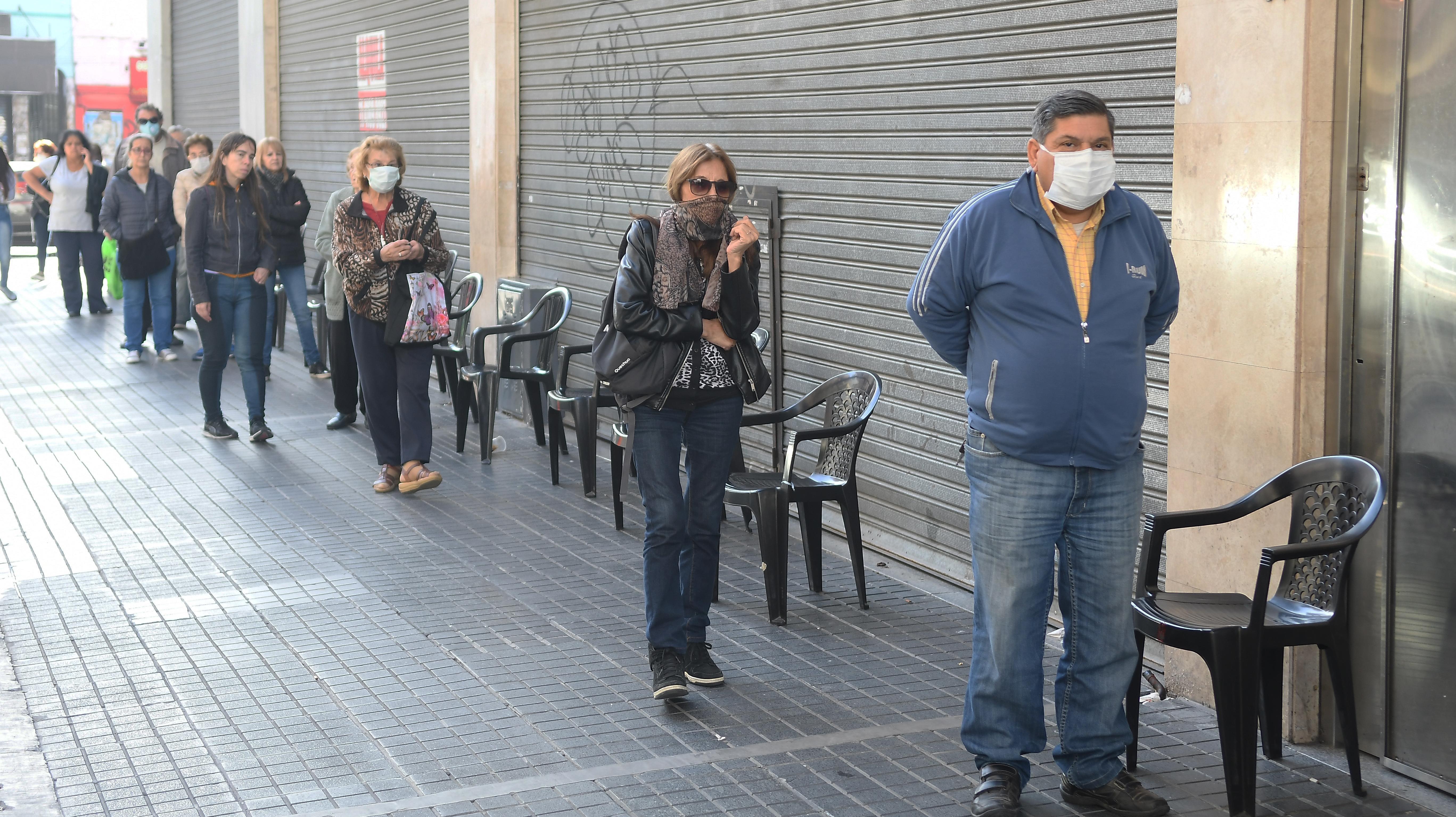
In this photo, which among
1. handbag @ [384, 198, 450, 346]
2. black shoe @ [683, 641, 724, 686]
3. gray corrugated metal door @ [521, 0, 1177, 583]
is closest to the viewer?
black shoe @ [683, 641, 724, 686]

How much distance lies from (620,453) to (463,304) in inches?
127

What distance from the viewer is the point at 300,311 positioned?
39.6 feet

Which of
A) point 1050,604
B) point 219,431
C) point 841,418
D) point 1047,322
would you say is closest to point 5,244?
point 219,431

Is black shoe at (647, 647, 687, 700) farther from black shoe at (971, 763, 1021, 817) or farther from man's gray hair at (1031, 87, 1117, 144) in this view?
man's gray hair at (1031, 87, 1117, 144)

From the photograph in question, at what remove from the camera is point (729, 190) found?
4.96 m

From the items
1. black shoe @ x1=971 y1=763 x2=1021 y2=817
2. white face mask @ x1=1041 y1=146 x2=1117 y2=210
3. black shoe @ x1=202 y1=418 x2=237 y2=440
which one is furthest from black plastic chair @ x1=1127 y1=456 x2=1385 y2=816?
black shoe @ x1=202 y1=418 x2=237 y2=440

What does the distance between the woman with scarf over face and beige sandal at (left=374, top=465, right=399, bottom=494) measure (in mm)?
3684

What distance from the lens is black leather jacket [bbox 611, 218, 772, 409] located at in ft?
16.0

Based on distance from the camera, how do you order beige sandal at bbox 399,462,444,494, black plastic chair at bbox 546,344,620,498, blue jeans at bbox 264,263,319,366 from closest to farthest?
black plastic chair at bbox 546,344,620,498, beige sandal at bbox 399,462,444,494, blue jeans at bbox 264,263,319,366

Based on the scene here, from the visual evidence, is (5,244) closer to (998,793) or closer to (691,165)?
(691,165)

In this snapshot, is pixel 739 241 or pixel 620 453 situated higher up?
pixel 739 241

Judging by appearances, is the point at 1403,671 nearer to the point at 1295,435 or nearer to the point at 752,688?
the point at 1295,435

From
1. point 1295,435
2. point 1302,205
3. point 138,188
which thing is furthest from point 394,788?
point 138,188

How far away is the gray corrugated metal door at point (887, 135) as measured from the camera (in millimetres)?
→ 5602
